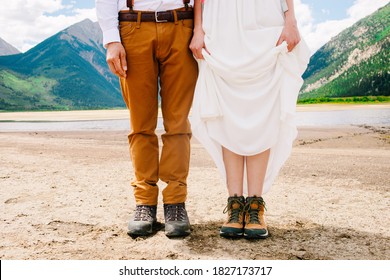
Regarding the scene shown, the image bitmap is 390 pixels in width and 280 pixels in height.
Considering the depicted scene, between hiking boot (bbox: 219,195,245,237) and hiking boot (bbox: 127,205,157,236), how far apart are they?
519 mm

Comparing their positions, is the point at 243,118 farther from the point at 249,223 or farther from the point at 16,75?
the point at 16,75

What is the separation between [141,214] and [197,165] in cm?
377

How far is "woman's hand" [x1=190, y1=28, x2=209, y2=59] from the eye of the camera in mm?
2918

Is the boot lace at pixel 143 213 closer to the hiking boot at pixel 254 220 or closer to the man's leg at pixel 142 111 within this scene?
the man's leg at pixel 142 111

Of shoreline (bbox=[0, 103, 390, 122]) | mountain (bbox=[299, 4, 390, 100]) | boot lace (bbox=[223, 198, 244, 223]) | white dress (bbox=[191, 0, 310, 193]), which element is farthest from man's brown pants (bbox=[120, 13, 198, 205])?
mountain (bbox=[299, 4, 390, 100])

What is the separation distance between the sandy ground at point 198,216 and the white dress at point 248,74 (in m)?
0.72

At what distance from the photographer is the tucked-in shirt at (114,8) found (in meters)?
2.97

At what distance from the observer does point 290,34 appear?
2834 millimetres

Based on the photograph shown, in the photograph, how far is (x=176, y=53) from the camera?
9.78 feet

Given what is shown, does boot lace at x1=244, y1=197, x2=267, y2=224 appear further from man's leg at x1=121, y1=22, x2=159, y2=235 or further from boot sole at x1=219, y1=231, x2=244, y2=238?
man's leg at x1=121, y1=22, x2=159, y2=235

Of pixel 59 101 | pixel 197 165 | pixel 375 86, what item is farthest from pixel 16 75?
pixel 197 165

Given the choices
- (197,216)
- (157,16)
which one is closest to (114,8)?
(157,16)

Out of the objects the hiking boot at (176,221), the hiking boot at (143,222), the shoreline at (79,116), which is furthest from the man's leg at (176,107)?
the shoreline at (79,116)

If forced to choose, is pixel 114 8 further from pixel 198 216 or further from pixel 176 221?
pixel 198 216
